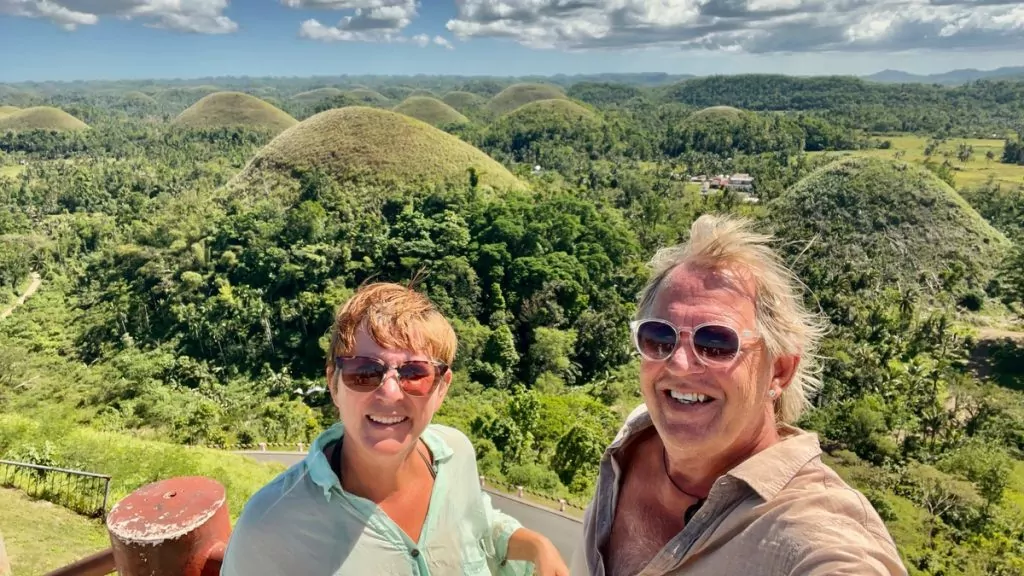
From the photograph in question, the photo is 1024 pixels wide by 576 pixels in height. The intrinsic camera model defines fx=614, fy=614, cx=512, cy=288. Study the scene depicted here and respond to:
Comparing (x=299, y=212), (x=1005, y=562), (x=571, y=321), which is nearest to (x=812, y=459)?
(x=1005, y=562)

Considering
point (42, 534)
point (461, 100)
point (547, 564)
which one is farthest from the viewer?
point (461, 100)

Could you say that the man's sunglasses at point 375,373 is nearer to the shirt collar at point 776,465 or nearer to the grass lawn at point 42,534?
the shirt collar at point 776,465

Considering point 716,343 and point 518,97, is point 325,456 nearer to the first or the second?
point 716,343

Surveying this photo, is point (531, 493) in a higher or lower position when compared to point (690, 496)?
lower

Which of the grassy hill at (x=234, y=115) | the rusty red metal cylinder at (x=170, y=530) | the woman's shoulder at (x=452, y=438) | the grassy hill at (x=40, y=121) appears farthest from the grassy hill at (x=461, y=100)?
the rusty red metal cylinder at (x=170, y=530)

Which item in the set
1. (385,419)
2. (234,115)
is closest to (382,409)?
(385,419)

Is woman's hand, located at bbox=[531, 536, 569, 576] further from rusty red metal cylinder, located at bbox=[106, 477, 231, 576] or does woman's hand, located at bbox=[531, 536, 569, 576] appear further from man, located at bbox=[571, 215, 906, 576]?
rusty red metal cylinder, located at bbox=[106, 477, 231, 576]

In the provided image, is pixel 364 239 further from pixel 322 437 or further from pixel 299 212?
pixel 322 437
